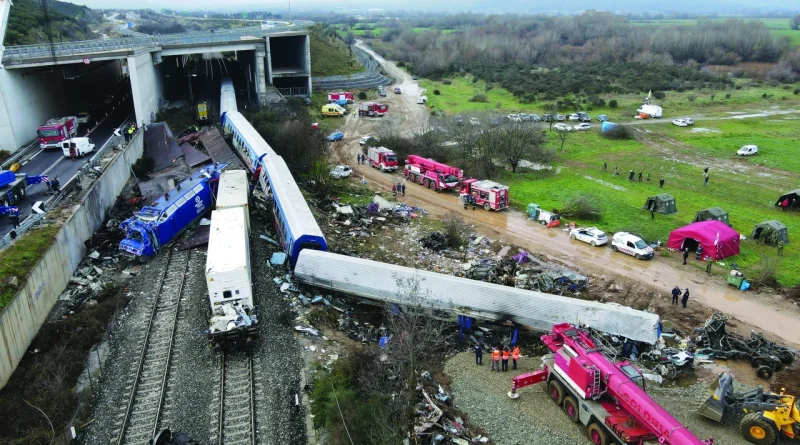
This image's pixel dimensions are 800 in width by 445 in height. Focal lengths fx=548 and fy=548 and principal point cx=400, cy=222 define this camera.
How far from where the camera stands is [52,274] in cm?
2145

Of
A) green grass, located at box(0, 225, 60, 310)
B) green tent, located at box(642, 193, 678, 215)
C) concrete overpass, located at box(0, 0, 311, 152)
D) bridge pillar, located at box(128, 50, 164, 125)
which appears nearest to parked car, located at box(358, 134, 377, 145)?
concrete overpass, located at box(0, 0, 311, 152)

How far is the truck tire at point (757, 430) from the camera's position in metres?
14.8

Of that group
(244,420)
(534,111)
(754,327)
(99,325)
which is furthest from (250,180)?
(534,111)

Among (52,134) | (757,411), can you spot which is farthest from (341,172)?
(757,411)

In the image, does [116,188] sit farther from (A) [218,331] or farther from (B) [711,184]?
(B) [711,184]

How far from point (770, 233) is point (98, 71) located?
64.2m

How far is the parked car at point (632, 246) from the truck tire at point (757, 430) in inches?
517

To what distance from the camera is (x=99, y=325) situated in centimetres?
1966

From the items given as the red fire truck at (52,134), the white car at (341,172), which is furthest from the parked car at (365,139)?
the red fire truck at (52,134)

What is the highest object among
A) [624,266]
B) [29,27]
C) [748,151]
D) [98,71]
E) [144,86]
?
[29,27]

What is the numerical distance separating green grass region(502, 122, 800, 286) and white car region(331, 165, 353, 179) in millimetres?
11517

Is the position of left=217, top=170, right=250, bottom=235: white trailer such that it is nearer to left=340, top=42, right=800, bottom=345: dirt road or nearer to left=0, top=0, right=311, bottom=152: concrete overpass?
left=340, top=42, right=800, bottom=345: dirt road

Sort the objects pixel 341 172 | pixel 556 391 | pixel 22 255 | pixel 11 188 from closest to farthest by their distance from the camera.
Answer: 1. pixel 556 391
2. pixel 22 255
3. pixel 11 188
4. pixel 341 172

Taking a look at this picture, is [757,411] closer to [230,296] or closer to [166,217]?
[230,296]
